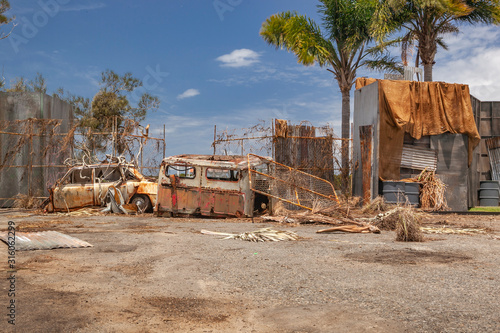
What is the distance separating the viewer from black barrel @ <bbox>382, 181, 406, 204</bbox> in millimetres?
16438

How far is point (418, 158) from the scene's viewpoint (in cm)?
1759

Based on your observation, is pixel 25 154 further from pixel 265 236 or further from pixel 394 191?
pixel 394 191

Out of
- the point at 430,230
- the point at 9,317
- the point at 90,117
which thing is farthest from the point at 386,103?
the point at 90,117

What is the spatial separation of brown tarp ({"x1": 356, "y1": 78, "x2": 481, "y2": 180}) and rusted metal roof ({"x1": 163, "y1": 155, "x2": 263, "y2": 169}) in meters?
6.01

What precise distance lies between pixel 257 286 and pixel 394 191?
12.4m

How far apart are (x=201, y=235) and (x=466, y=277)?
5568 mm

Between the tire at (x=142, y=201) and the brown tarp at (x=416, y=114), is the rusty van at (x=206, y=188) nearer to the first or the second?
the tire at (x=142, y=201)

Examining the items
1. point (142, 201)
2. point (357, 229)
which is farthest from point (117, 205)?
point (357, 229)

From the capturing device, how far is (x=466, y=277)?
5746 mm

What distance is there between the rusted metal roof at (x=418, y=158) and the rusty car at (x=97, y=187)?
9897 millimetres

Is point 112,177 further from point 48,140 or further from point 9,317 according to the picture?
point 9,317

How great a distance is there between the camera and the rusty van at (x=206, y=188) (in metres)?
13.5

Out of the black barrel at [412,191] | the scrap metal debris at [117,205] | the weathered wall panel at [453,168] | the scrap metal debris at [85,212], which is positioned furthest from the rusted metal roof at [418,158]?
the scrap metal debris at [85,212]

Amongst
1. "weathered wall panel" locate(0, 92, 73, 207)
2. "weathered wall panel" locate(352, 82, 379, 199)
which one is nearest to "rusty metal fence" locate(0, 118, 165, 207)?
"weathered wall panel" locate(0, 92, 73, 207)
